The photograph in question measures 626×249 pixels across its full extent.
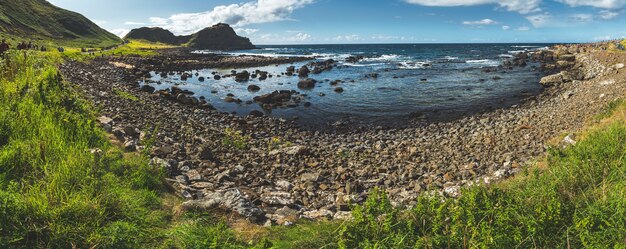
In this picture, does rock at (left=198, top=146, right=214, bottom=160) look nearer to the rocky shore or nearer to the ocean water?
the rocky shore

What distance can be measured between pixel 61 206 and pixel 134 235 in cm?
95

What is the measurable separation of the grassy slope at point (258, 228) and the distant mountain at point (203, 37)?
175 m

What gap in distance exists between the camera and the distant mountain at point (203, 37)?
175 meters

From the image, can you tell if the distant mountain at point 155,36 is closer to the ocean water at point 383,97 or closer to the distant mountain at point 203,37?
the distant mountain at point 203,37

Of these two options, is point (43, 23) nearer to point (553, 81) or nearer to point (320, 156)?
point (320, 156)

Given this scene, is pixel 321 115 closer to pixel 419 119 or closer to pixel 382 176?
pixel 419 119

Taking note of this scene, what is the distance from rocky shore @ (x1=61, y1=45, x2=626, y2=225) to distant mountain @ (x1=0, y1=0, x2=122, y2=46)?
81056 mm

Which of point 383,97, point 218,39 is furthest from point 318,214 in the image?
point 218,39

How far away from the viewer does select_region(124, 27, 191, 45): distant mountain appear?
17312 centimetres

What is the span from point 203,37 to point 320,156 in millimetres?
185749

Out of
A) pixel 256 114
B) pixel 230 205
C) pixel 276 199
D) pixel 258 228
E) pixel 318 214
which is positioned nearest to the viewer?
pixel 258 228

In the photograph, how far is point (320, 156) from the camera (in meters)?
13.0

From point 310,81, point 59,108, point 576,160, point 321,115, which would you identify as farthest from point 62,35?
point 576,160

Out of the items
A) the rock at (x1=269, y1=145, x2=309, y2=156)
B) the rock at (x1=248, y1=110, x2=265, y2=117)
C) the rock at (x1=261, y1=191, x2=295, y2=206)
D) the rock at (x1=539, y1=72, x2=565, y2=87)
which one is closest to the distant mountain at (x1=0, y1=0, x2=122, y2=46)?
the rock at (x1=248, y1=110, x2=265, y2=117)
